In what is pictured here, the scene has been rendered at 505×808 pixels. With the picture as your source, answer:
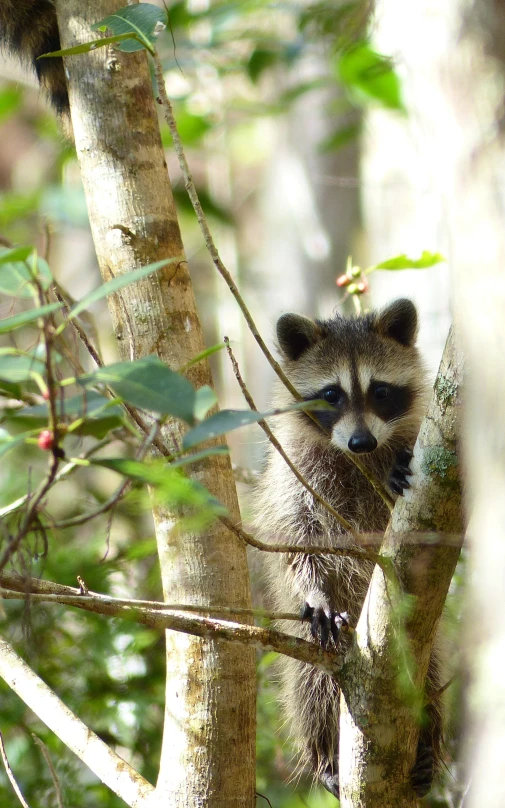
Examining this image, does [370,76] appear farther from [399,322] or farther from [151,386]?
[151,386]

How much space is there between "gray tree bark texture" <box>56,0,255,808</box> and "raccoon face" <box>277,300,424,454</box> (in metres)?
0.94

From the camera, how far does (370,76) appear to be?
3.43 m

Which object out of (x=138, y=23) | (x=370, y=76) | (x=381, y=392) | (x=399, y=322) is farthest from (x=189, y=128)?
(x=138, y=23)

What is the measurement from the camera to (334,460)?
10.4ft

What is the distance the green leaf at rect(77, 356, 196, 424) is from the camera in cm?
117

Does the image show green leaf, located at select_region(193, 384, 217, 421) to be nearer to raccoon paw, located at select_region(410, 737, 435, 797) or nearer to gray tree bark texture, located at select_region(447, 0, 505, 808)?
gray tree bark texture, located at select_region(447, 0, 505, 808)

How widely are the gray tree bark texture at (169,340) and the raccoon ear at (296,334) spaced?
109 cm

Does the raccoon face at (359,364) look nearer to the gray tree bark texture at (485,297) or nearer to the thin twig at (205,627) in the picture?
the thin twig at (205,627)

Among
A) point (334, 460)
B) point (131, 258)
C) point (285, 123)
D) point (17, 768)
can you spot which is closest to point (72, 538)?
point (17, 768)

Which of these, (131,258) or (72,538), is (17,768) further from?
(131,258)

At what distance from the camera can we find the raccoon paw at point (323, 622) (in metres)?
2.38

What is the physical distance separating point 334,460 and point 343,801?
4.57 ft

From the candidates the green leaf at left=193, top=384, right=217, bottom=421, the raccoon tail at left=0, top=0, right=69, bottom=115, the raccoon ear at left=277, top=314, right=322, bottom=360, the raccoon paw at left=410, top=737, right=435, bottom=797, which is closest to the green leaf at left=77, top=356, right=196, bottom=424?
the green leaf at left=193, top=384, right=217, bottom=421

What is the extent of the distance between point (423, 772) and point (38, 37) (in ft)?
7.52
